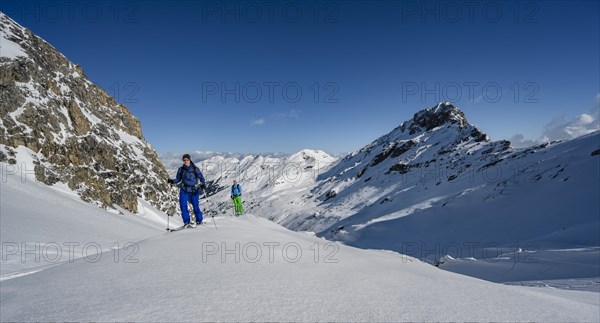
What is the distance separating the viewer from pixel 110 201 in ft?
116

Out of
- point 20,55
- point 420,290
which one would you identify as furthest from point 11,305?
point 20,55

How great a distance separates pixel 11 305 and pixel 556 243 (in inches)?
845

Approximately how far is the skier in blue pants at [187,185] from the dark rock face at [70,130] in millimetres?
28562

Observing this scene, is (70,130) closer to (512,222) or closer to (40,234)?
(40,234)

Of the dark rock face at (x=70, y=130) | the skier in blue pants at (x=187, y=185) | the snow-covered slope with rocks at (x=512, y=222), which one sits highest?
the dark rock face at (x=70, y=130)

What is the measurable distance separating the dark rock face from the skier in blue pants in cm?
2856

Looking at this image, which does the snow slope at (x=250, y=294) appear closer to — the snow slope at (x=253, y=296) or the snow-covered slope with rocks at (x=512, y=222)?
the snow slope at (x=253, y=296)

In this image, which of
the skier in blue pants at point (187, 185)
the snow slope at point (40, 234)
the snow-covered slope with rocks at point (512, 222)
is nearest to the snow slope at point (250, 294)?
the snow slope at point (40, 234)

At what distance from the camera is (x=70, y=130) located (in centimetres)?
3641

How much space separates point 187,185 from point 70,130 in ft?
128

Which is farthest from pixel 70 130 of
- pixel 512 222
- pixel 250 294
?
pixel 512 222

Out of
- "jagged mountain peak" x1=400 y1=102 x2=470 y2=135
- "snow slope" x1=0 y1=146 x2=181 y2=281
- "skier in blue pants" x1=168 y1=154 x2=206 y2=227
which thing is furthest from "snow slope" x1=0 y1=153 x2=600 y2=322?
"jagged mountain peak" x1=400 y1=102 x2=470 y2=135

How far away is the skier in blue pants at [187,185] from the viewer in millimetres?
8375

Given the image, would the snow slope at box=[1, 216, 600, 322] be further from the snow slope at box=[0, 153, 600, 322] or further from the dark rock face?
the dark rock face
